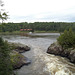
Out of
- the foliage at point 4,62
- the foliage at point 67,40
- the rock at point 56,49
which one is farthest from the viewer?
the rock at point 56,49

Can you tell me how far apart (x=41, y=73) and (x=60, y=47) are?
12.1 metres

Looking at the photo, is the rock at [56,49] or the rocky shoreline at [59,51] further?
the rock at [56,49]

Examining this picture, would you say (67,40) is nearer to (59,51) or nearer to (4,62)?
(59,51)

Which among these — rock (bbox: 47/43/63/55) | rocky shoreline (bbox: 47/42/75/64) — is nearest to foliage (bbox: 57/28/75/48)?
rock (bbox: 47/43/63/55)

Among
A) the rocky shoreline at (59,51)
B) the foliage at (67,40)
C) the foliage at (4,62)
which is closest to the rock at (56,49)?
the rocky shoreline at (59,51)

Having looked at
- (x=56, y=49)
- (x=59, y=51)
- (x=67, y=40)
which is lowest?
(x=59, y=51)

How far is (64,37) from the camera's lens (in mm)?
26703

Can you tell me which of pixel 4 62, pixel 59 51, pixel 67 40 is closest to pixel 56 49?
pixel 59 51

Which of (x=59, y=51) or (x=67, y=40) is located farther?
(x=67, y=40)

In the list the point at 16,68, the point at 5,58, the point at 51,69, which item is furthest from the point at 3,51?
the point at 51,69

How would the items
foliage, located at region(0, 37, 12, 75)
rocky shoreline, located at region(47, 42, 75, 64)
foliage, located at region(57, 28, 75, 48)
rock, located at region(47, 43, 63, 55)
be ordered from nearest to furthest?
1. foliage, located at region(0, 37, 12, 75)
2. rocky shoreline, located at region(47, 42, 75, 64)
3. foliage, located at region(57, 28, 75, 48)
4. rock, located at region(47, 43, 63, 55)

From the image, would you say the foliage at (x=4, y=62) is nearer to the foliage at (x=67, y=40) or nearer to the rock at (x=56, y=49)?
the rock at (x=56, y=49)

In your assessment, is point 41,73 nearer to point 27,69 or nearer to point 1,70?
point 27,69

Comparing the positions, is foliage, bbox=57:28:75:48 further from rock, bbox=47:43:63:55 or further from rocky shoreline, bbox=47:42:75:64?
rocky shoreline, bbox=47:42:75:64
